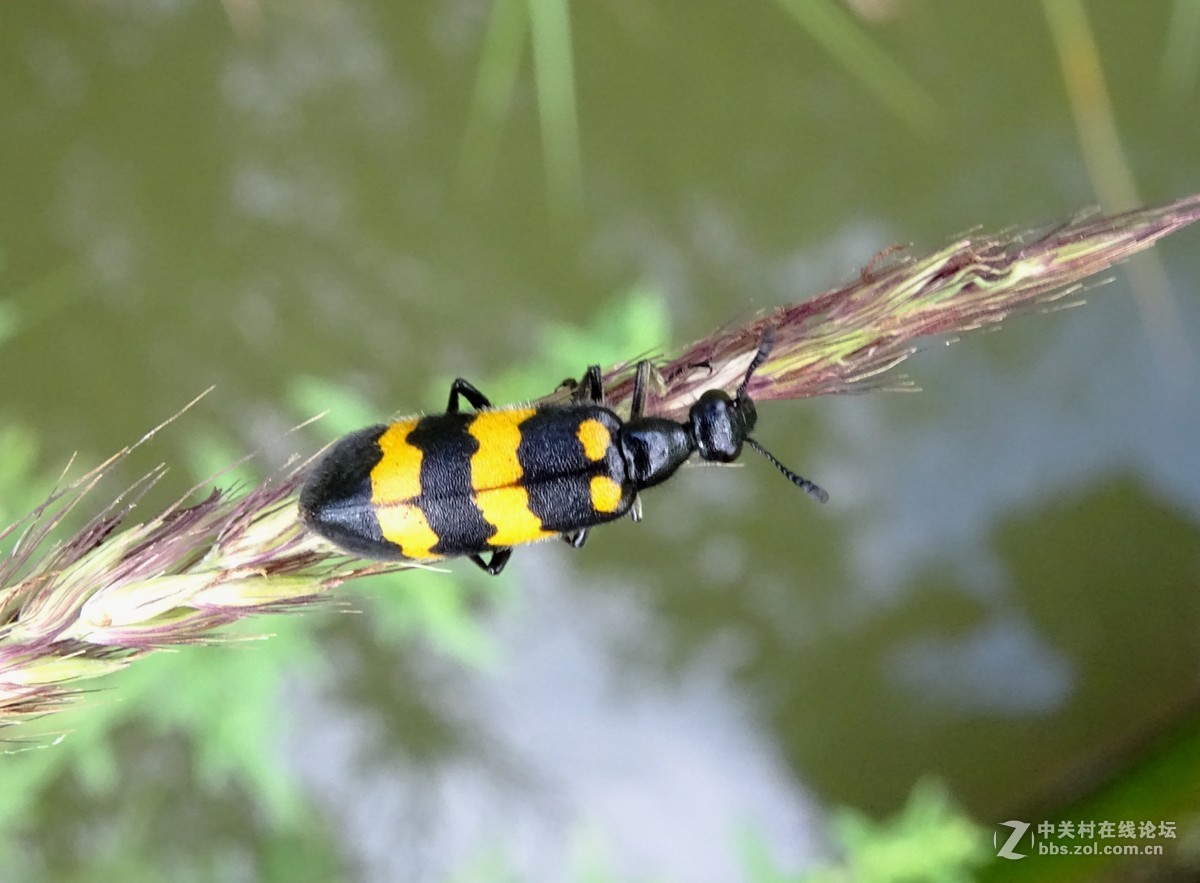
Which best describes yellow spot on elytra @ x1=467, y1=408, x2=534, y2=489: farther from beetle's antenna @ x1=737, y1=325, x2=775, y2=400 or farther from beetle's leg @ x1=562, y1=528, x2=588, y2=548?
beetle's antenna @ x1=737, y1=325, x2=775, y2=400

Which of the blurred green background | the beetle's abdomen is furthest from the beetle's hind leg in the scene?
the blurred green background

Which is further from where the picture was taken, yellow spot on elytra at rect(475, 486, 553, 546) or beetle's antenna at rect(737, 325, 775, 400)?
yellow spot on elytra at rect(475, 486, 553, 546)

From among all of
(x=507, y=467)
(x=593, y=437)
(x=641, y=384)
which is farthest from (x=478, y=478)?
(x=641, y=384)

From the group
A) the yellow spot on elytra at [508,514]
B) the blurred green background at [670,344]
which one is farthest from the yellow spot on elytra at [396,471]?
the blurred green background at [670,344]

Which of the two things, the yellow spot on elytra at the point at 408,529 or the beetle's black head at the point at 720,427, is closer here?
the yellow spot on elytra at the point at 408,529

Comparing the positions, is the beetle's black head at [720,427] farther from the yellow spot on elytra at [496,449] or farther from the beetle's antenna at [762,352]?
the beetle's antenna at [762,352]

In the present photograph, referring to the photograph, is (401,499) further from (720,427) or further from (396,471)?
(720,427)

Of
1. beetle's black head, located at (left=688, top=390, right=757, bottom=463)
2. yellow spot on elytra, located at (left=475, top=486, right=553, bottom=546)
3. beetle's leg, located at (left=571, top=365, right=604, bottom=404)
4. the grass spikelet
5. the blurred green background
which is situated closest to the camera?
the grass spikelet
